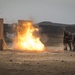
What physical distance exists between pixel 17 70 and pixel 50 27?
271ft

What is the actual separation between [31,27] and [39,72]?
2727 cm

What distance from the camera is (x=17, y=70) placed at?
24.3m

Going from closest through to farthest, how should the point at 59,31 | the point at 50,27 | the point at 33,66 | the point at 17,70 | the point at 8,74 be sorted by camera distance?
1. the point at 8,74
2. the point at 17,70
3. the point at 33,66
4. the point at 59,31
5. the point at 50,27

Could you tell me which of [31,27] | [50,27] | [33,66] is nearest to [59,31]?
[50,27]

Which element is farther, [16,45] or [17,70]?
[16,45]

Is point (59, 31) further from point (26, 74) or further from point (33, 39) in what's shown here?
point (26, 74)

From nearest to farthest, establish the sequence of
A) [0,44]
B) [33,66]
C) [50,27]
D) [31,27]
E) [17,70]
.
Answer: [17,70] → [33,66] → [0,44] → [31,27] → [50,27]

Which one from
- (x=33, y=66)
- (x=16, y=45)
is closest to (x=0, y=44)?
(x=16, y=45)

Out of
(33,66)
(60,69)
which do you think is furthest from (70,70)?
(33,66)

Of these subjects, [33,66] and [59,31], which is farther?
[59,31]

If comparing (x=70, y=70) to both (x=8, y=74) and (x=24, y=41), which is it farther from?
(x=24, y=41)

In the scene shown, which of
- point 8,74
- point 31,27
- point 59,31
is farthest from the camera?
point 59,31

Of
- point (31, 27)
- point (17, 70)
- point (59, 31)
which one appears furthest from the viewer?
point (59, 31)

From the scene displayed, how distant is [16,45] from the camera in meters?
50.2
